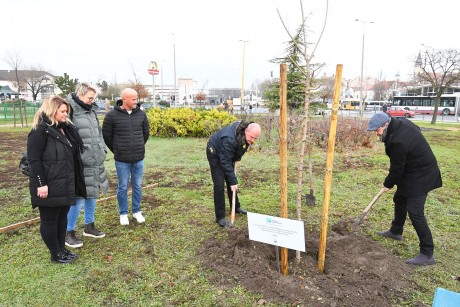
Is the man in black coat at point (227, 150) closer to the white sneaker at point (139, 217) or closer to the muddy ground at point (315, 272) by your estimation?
the muddy ground at point (315, 272)

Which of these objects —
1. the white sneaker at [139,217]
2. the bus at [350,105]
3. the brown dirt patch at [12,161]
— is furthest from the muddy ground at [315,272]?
the bus at [350,105]

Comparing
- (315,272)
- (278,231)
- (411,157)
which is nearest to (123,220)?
(278,231)

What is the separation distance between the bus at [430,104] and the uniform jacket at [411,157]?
37.4 meters

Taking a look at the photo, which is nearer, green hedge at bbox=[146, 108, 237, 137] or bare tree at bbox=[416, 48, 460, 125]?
green hedge at bbox=[146, 108, 237, 137]

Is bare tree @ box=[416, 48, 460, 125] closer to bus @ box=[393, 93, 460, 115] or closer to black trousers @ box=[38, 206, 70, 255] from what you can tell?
bus @ box=[393, 93, 460, 115]

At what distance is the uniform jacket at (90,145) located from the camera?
3482 millimetres

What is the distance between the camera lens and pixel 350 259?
3.39 meters

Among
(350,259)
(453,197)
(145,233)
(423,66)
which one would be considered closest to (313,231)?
(350,259)

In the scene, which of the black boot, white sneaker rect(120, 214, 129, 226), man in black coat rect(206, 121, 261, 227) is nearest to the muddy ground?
man in black coat rect(206, 121, 261, 227)

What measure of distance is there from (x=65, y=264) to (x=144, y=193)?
8.28 ft

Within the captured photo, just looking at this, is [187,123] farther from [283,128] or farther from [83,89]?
[283,128]

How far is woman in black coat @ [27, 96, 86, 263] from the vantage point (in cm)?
298

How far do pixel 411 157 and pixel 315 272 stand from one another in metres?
1.52

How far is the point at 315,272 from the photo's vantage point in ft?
10.5
